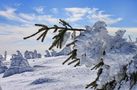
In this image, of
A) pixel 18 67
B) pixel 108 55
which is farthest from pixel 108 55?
pixel 18 67

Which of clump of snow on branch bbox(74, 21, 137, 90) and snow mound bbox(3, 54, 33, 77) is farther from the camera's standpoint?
snow mound bbox(3, 54, 33, 77)

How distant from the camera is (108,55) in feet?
8.31

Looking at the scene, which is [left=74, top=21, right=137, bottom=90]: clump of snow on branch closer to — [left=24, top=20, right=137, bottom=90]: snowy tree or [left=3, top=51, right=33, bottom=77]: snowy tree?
[left=24, top=20, right=137, bottom=90]: snowy tree

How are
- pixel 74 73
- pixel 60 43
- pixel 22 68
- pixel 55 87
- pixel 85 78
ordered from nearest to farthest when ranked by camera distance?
1. pixel 60 43
2. pixel 55 87
3. pixel 85 78
4. pixel 74 73
5. pixel 22 68

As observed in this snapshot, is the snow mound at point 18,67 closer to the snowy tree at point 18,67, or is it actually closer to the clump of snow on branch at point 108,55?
the snowy tree at point 18,67

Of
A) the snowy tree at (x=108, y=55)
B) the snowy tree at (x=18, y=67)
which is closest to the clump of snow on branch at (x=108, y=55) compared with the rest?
the snowy tree at (x=108, y=55)

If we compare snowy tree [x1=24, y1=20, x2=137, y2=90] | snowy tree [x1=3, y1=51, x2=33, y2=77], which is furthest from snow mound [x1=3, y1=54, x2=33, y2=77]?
snowy tree [x1=24, y1=20, x2=137, y2=90]

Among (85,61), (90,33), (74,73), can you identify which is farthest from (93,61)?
(74,73)

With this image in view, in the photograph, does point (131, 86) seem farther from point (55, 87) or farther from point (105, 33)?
point (55, 87)

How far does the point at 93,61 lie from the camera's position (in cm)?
267

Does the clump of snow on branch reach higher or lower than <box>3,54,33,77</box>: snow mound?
higher

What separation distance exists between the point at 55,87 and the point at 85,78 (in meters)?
4.60

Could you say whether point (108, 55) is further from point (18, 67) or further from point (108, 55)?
point (18, 67)

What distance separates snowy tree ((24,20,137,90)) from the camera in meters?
2.56
